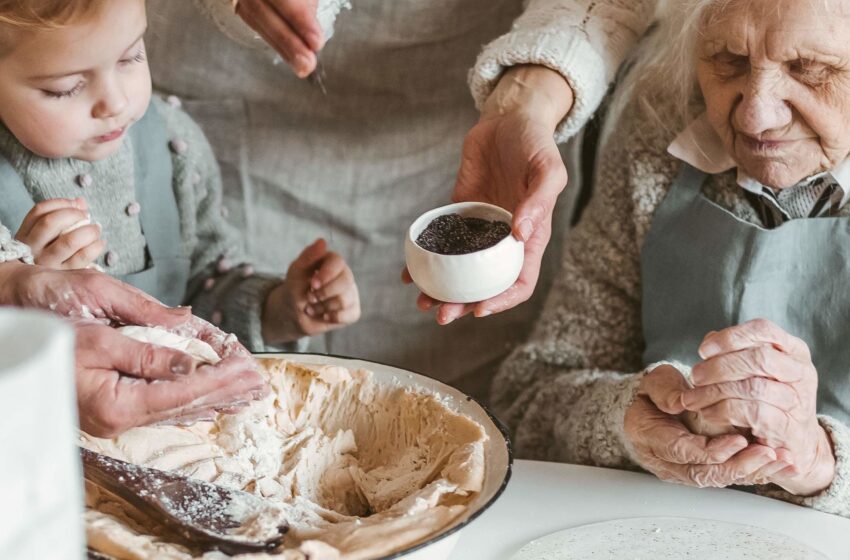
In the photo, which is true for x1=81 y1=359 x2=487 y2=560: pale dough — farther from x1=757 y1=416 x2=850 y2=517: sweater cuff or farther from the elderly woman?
x1=757 y1=416 x2=850 y2=517: sweater cuff

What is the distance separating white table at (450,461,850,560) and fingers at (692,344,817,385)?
0.59 ft

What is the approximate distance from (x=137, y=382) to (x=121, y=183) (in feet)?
2.66

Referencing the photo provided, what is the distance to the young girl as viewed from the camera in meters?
1.29

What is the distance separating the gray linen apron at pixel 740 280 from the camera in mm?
1376

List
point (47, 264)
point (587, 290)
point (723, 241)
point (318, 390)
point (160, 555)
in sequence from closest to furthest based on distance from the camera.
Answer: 1. point (160, 555)
2. point (318, 390)
3. point (47, 264)
4. point (723, 241)
5. point (587, 290)

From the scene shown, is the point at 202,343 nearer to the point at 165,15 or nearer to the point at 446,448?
the point at 446,448

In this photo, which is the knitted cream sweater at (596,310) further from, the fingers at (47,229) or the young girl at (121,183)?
the fingers at (47,229)

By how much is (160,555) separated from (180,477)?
0.11 m

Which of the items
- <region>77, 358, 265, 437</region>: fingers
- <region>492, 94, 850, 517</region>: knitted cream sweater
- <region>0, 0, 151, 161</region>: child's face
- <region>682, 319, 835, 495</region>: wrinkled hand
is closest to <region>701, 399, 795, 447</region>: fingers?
<region>682, 319, 835, 495</region>: wrinkled hand

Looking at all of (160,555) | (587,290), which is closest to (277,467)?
(160,555)

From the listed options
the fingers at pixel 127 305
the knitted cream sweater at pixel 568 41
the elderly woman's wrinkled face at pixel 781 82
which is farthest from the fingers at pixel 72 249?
the elderly woman's wrinkled face at pixel 781 82

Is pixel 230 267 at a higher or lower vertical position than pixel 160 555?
lower

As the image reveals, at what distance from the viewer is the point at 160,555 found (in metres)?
0.80

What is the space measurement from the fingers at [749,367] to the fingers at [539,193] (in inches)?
10.6
